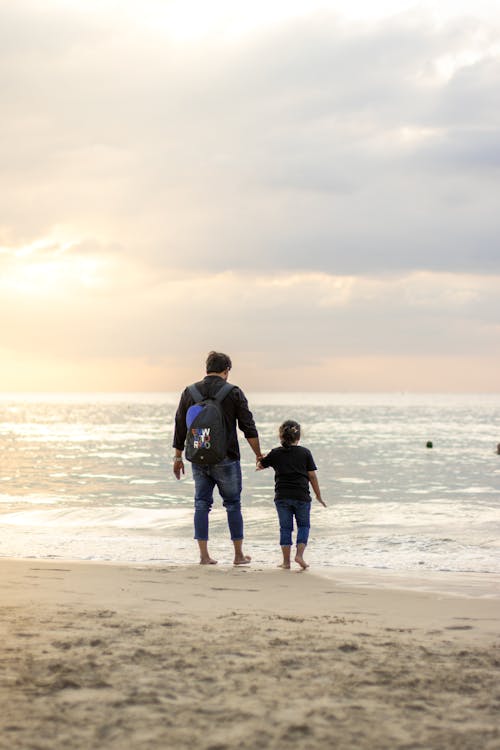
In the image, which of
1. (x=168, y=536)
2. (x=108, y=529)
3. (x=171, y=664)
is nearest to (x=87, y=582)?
(x=171, y=664)

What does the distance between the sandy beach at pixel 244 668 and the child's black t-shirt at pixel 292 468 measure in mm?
1556

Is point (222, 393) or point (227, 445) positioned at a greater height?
point (222, 393)

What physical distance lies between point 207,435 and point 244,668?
13.7ft

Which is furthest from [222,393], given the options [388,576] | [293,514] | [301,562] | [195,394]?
[388,576]

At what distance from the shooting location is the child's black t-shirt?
9.17 metres

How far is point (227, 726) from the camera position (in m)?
4.02

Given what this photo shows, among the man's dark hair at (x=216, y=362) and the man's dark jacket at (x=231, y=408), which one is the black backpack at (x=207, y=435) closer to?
the man's dark jacket at (x=231, y=408)

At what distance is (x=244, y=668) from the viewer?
4.93m

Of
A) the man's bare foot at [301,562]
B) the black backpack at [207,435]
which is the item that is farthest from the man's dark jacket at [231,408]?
the man's bare foot at [301,562]

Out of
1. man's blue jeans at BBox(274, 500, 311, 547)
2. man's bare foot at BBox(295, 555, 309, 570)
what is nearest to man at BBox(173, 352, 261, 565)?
man's blue jeans at BBox(274, 500, 311, 547)

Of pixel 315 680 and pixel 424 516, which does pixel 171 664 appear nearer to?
pixel 315 680

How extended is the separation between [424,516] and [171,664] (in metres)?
12.5

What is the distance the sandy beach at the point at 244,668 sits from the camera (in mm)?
3973

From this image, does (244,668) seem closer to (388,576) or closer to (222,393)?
(222,393)
